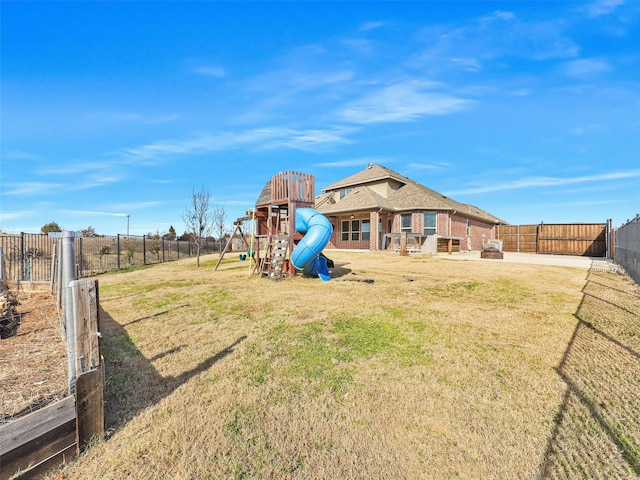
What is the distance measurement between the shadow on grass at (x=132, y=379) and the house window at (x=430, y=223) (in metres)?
20.6

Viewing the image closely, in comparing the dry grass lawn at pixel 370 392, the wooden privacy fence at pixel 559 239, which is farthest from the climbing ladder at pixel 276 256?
the wooden privacy fence at pixel 559 239

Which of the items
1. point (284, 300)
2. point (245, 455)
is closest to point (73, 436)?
point (245, 455)

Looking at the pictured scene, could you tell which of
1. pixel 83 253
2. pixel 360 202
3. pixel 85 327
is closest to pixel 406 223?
pixel 360 202

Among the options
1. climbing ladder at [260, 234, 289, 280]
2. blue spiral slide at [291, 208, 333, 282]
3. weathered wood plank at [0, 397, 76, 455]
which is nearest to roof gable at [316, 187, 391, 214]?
climbing ladder at [260, 234, 289, 280]

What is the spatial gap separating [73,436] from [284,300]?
5.11 m

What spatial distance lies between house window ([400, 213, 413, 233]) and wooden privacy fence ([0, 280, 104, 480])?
22790 millimetres

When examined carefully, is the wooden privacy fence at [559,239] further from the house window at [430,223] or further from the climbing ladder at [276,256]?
the climbing ladder at [276,256]

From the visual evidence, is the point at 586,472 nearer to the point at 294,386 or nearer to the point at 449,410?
the point at 449,410

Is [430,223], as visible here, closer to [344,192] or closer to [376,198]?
[376,198]

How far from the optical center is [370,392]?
10.9 feet

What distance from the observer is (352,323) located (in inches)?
219

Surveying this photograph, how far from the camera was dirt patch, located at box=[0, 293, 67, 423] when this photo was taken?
9.84 ft

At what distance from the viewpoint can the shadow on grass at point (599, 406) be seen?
2.35 meters

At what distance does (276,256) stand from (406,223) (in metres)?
15.6
